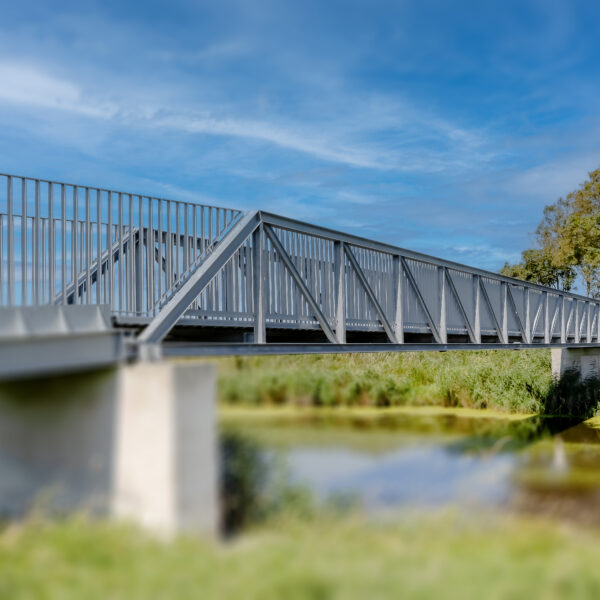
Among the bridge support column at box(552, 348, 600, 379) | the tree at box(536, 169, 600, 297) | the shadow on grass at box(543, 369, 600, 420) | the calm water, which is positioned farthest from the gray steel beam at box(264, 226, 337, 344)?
the tree at box(536, 169, 600, 297)

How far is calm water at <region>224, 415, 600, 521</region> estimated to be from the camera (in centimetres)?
1080

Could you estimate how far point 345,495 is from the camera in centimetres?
1073

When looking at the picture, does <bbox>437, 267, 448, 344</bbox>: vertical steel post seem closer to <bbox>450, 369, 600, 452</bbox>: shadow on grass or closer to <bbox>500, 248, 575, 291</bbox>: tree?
<bbox>450, 369, 600, 452</bbox>: shadow on grass

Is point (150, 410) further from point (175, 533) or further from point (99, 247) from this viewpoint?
point (99, 247)

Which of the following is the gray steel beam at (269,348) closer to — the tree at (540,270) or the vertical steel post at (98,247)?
the vertical steel post at (98,247)

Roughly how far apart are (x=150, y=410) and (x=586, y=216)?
53659mm

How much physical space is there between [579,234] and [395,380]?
115 ft

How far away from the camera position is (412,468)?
13.7 m

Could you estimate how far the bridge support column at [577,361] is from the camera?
1417 inches

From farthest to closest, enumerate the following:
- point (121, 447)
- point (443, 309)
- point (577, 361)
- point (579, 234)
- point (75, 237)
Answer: point (579, 234) < point (577, 361) < point (443, 309) < point (75, 237) < point (121, 447)

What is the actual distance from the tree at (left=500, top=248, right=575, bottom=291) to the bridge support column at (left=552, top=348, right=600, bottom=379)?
22.2 meters

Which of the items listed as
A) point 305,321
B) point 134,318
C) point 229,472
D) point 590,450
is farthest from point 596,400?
point 229,472

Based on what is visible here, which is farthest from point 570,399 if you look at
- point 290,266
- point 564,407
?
point 290,266

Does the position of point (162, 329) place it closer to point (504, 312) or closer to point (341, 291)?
point (341, 291)
